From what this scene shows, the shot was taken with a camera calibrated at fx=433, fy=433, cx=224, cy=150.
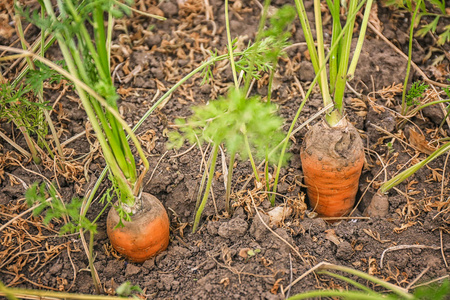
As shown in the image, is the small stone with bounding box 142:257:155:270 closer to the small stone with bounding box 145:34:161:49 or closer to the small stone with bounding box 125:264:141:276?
the small stone with bounding box 125:264:141:276

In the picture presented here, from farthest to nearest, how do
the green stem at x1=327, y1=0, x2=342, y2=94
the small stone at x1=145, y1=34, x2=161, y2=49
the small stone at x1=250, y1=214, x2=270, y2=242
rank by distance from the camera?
the small stone at x1=145, y1=34, x2=161, y2=49
the small stone at x1=250, y1=214, x2=270, y2=242
the green stem at x1=327, y1=0, x2=342, y2=94

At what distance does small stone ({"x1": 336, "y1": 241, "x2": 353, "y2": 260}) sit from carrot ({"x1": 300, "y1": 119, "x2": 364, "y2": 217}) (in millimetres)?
241

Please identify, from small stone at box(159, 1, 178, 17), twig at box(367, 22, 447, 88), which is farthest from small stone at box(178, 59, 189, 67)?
twig at box(367, 22, 447, 88)

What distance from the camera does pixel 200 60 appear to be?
2.10 meters

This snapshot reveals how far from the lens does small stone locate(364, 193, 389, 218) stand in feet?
5.61

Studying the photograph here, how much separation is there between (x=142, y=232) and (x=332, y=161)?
2.51 ft

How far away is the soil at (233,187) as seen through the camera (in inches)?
60.6

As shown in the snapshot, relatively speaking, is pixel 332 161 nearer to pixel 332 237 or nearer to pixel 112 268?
pixel 332 237

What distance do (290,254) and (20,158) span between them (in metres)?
1.16

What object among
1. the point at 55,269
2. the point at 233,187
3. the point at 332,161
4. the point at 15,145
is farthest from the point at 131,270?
the point at 332,161

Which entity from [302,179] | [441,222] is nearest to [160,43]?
[302,179]

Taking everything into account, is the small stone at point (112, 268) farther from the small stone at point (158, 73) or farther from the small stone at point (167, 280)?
the small stone at point (158, 73)

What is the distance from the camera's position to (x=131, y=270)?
160 centimetres

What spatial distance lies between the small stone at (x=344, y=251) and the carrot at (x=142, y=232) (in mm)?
644
